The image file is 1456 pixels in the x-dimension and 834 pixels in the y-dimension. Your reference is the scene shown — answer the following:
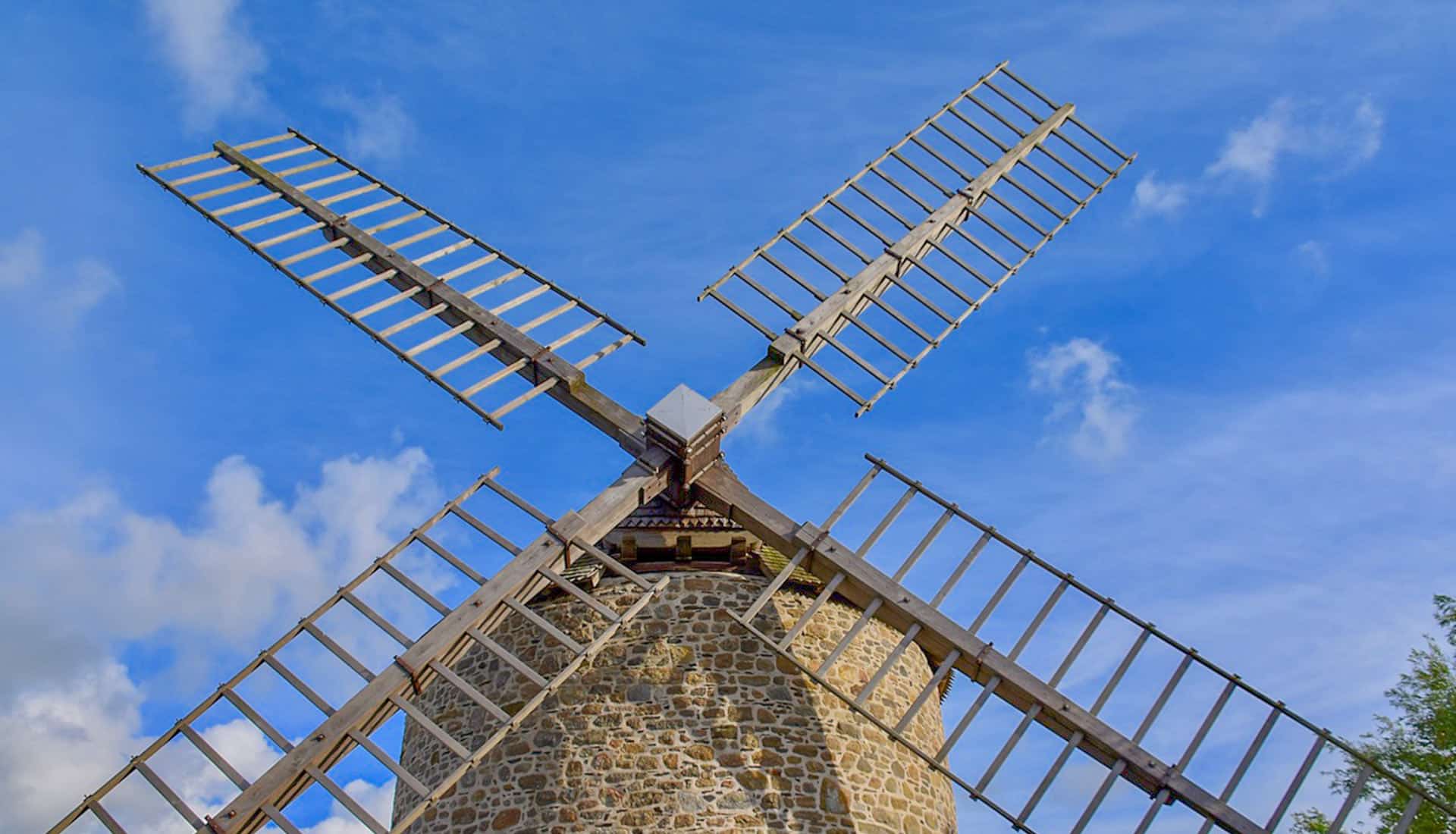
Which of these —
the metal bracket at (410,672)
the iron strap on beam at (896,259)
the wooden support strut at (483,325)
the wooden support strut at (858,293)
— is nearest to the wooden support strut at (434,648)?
the metal bracket at (410,672)

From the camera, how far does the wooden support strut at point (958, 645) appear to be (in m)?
6.82

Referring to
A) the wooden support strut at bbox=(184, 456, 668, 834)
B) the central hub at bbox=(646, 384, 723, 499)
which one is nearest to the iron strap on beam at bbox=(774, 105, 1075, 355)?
the central hub at bbox=(646, 384, 723, 499)

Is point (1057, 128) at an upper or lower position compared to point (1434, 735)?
upper

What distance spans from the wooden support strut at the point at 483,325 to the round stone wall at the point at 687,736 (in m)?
1.04

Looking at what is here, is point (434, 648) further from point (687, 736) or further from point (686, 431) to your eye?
point (686, 431)

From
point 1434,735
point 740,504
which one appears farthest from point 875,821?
point 1434,735

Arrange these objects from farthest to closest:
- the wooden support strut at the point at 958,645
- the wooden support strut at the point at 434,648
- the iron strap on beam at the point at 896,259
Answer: the iron strap on beam at the point at 896,259
the wooden support strut at the point at 958,645
the wooden support strut at the point at 434,648

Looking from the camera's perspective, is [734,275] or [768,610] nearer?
[768,610]

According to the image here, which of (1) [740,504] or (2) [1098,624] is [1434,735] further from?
(1) [740,504]

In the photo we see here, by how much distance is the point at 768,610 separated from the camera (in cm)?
812

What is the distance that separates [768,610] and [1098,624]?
1973mm

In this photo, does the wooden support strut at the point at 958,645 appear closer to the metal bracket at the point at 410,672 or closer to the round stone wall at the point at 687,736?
the round stone wall at the point at 687,736

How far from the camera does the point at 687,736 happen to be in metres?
7.43

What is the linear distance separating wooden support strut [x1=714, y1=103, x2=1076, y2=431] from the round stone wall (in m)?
1.20
